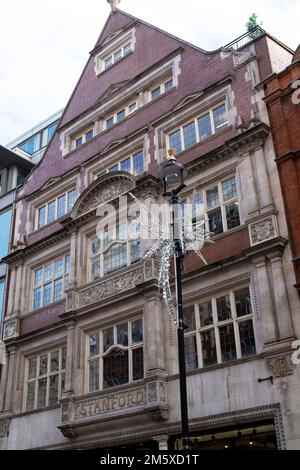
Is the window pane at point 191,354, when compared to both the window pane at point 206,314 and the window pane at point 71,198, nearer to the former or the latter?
the window pane at point 206,314

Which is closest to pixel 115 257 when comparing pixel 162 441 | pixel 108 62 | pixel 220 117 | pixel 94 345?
pixel 94 345

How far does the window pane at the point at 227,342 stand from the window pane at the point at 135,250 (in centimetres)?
480

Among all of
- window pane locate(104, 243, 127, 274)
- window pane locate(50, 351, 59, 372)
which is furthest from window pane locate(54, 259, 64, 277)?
window pane locate(50, 351, 59, 372)

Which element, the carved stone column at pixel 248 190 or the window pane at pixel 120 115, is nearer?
the carved stone column at pixel 248 190

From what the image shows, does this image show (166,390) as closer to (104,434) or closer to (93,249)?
(104,434)

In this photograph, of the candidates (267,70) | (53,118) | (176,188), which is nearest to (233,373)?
(176,188)

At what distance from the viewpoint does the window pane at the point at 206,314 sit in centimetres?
1803

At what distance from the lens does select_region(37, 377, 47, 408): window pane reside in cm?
2210

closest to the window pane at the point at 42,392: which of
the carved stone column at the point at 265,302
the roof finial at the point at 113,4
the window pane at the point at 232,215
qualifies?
the window pane at the point at 232,215

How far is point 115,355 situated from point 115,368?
461 mm

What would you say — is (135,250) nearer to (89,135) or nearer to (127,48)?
(89,135)

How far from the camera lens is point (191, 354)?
59.0 feet

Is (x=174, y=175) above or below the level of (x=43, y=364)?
above

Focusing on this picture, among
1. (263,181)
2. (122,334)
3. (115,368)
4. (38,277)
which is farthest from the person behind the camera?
(38,277)
